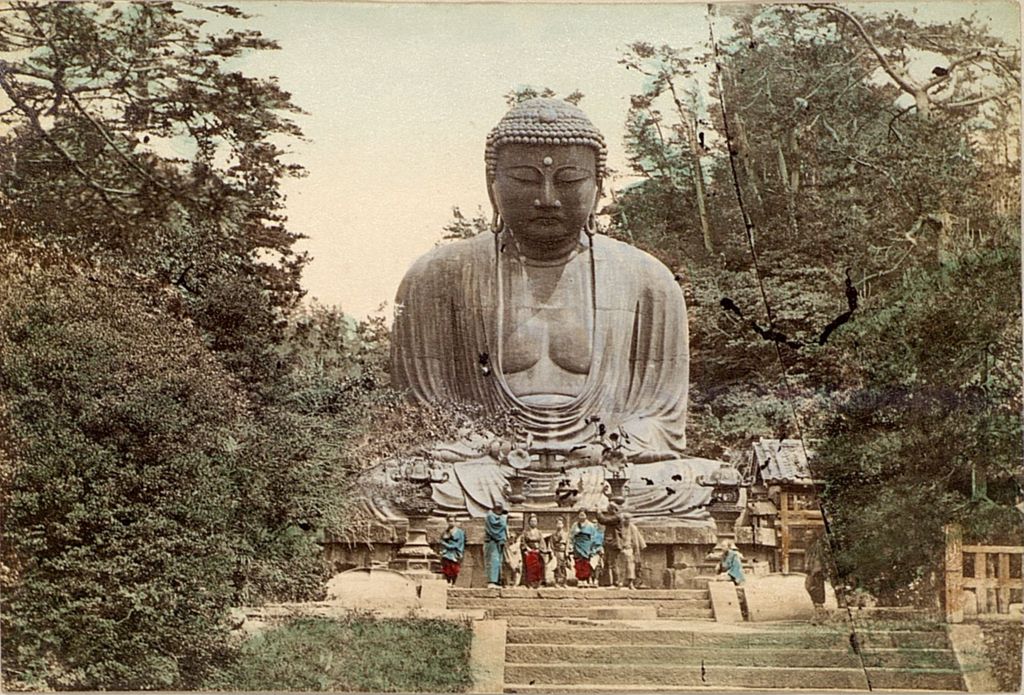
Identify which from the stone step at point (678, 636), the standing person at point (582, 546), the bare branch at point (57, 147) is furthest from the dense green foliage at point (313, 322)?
the standing person at point (582, 546)

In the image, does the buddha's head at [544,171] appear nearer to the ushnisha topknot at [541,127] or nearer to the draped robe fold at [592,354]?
the ushnisha topknot at [541,127]

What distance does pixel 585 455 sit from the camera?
12461 mm

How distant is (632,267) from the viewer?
1287 cm

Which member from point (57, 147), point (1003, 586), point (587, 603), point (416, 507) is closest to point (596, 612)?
point (587, 603)

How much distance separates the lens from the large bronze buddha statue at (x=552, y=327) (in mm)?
12438

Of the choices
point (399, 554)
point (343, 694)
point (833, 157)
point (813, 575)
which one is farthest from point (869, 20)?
point (343, 694)

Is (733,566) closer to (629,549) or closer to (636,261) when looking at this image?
(629,549)

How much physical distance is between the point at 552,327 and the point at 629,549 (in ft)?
4.64

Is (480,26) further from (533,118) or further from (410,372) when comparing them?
(410,372)

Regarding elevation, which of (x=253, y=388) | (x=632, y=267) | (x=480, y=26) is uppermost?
(x=480, y=26)

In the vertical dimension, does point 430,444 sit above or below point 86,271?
below

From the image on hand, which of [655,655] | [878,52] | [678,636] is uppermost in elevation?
[878,52]

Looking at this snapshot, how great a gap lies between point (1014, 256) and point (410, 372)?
11.3ft

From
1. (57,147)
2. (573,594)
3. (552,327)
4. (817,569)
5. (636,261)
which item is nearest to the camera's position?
(573,594)
